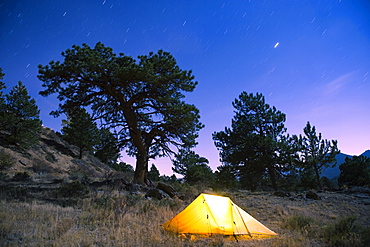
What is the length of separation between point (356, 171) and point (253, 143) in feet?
57.3

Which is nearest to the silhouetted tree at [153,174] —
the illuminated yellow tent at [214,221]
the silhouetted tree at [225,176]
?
the silhouetted tree at [225,176]

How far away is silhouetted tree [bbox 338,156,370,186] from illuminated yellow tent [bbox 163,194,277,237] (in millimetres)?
26637

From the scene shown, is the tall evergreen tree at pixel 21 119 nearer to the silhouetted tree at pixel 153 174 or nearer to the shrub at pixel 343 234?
the silhouetted tree at pixel 153 174

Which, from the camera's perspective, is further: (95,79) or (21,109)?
(21,109)

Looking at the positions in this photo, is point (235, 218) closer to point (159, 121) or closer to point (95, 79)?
point (159, 121)

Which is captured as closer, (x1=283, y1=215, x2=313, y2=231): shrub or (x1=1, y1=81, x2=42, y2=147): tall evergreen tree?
(x1=283, y1=215, x2=313, y2=231): shrub

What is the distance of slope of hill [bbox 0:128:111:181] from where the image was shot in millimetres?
20528

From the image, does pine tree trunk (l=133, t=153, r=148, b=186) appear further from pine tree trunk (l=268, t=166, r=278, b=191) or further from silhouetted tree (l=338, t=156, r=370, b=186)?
silhouetted tree (l=338, t=156, r=370, b=186)

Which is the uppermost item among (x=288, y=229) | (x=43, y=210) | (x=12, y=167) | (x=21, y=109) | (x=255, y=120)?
(x=21, y=109)

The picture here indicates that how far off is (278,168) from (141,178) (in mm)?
13592

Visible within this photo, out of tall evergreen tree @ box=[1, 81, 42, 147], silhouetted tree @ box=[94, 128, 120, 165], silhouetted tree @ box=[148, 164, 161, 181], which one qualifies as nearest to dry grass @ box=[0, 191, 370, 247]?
silhouetted tree @ box=[94, 128, 120, 165]

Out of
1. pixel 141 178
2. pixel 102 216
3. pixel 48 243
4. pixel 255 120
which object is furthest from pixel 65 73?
pixel 255 120

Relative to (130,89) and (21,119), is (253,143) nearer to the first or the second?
(130,89)

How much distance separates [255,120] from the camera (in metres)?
21.3
